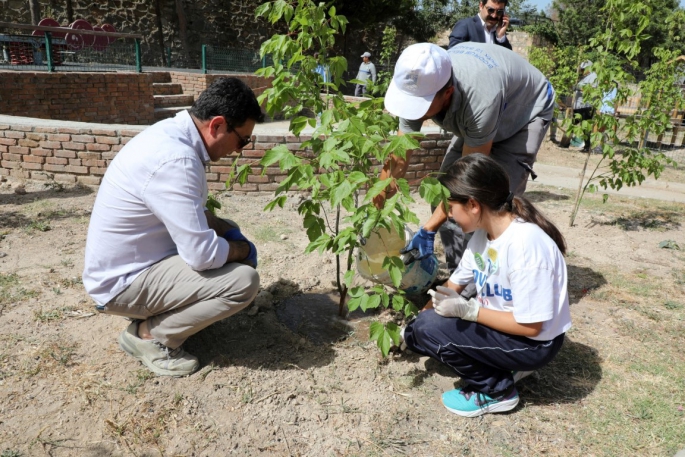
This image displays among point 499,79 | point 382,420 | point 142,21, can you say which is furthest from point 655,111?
point 142,21

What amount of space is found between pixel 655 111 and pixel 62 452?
5735 millimetres

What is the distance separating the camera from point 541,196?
6.06 m

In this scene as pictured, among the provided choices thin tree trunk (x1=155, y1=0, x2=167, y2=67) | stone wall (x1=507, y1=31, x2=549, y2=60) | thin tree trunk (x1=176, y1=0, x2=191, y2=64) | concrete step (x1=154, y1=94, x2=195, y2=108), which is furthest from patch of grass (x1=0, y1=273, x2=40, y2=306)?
stone wall (x1=507, y1=31, x2=549, y2=60)

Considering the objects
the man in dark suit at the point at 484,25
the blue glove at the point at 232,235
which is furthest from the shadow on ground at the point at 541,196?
the blue glove at the point at 232,235

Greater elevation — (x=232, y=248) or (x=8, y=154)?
(x=232, y=248)

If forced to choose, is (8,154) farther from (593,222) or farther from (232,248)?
(593,222)

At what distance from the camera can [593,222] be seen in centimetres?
502

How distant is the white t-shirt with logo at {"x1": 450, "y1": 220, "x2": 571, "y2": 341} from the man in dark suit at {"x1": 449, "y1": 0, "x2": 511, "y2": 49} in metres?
2.27

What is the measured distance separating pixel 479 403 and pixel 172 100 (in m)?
9.92

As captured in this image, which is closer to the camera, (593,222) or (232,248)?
(232,248)

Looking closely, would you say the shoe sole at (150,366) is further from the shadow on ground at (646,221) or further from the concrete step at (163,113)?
the concrete step at (163,113)

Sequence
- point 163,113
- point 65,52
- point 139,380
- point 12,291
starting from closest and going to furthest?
point 139,380 < point 12,291 < point 65,52 < point 163,113

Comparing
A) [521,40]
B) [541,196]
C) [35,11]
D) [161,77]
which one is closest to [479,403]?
[541,196]

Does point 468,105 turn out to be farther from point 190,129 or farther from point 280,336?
point 280,336
